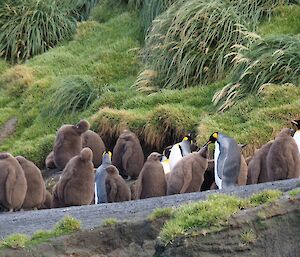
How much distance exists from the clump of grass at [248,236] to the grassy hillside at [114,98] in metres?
6.39

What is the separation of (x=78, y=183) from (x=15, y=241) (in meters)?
4.36

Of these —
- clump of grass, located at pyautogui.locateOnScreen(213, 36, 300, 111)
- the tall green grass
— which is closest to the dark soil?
clump of grass, located at pyautogui.locateOnScreen(213, 36, 300, 111)

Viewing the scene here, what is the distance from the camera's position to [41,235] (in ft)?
31.9

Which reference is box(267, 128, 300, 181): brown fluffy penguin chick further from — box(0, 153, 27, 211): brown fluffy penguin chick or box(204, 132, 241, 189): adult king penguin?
box(0, 153, 27, 211): brown fluffy penguin chick

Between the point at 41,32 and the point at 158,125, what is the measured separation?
8.26m

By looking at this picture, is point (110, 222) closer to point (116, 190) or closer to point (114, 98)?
point (116, 190)

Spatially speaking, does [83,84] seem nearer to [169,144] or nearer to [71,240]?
[169,144]

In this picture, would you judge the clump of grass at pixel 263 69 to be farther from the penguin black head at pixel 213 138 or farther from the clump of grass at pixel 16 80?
the clump of grass at pixel 16 80

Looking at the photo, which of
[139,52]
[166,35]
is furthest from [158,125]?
[139,52]

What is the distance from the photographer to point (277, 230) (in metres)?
9.34

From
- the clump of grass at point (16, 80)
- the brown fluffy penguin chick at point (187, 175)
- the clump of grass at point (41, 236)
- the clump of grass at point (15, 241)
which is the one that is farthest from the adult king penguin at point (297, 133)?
the clump of grass at point (16, 80)

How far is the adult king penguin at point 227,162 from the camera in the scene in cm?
1350

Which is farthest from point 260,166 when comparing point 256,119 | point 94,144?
point 94,144

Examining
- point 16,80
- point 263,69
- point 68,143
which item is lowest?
point 16,80
